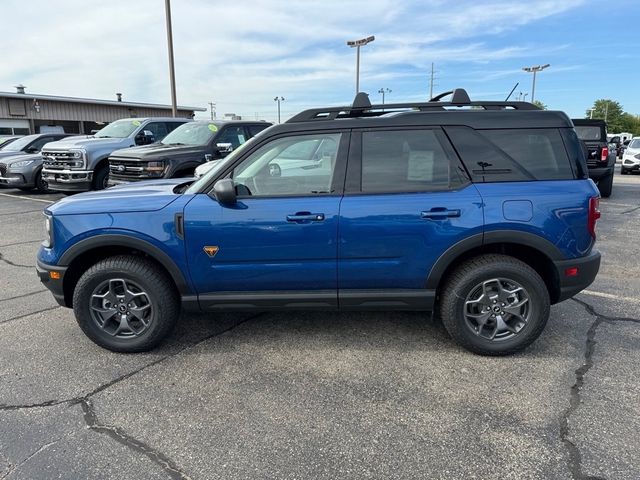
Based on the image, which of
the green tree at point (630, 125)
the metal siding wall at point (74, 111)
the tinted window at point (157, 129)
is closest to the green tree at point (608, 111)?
the green tree at point (630, 125)

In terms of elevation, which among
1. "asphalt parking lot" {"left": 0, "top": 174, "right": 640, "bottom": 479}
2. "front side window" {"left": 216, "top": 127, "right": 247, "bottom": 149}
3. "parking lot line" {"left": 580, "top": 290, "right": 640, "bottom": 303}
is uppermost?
"front side window" {"left": 216, "top": 127, "right": 247, "bottom": 149}

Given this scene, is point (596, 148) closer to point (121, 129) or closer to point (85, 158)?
point (121, 129)

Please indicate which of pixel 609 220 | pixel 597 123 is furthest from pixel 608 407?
pixel 597 123

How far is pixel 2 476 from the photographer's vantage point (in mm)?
2344

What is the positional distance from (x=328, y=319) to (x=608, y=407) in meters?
2.22

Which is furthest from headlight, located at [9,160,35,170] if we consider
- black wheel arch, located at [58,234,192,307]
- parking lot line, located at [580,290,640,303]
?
parking lot line, located at [580,290,640,303]

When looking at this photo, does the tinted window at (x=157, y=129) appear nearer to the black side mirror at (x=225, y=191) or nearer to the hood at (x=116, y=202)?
the hood at (x=116, y=202)

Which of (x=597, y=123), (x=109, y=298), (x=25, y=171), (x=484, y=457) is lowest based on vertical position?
(x=484, y=457)

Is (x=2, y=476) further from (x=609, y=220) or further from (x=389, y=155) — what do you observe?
(x=609, y=220)

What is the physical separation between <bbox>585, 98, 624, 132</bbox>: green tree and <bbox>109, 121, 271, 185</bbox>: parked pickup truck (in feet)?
343

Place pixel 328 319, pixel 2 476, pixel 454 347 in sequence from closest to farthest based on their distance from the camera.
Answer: pixel 2 476 < pixel 454 347 < pixel 328 319

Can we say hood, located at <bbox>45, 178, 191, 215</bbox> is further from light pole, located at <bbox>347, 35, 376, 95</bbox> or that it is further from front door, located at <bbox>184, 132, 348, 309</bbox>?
light pole, located at <bbox>347, 35, 376, 95</bbox>

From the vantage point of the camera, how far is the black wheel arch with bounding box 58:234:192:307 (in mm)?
3432

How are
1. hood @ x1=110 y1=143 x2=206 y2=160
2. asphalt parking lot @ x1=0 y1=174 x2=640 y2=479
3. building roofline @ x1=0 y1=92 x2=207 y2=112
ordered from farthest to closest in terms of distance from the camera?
building roofline @ x1=0 y1=92 x2=207 y2=112, hood @ x1=110 y1=143 x2=206 y2=160, asphalt parking lot @ x1=0 y1=174 x2=640 y2=479
